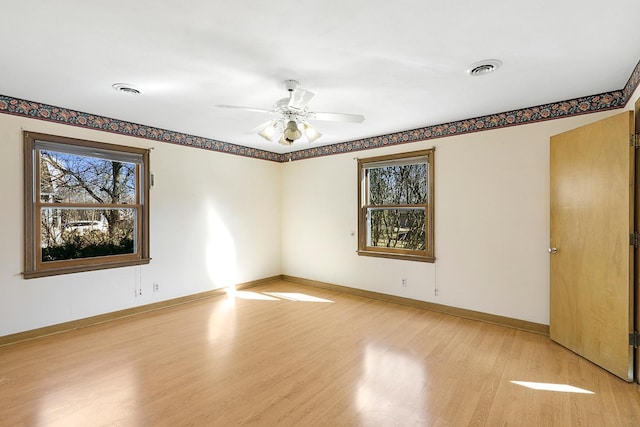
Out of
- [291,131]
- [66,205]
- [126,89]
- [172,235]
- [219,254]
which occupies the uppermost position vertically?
[126,89]

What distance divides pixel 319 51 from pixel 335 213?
3.36 meters

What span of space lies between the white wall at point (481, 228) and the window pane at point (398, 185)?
26cm

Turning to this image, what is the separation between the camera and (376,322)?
3873 millimetres

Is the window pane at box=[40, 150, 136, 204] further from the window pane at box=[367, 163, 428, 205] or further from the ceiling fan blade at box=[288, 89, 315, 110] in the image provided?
the window pane at box=[367, 163, 428, 205]

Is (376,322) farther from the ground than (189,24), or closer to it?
closer to it

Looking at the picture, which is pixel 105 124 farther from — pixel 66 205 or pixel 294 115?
pixel 294 115

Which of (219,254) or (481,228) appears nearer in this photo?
(481,228)

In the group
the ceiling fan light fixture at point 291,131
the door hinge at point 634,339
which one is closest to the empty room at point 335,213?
the door hinge at point 634,339

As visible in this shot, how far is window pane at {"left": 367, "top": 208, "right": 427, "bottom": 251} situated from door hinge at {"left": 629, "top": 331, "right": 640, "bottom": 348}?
7.42 ft

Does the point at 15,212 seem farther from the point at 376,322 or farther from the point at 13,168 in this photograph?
the point at 376,322

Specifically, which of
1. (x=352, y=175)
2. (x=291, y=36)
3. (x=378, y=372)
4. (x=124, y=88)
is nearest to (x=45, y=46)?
(x=124, y=88)

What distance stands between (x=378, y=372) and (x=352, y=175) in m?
3.18

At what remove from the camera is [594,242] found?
2.79 metres

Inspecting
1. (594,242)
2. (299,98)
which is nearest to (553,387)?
(594,242)
